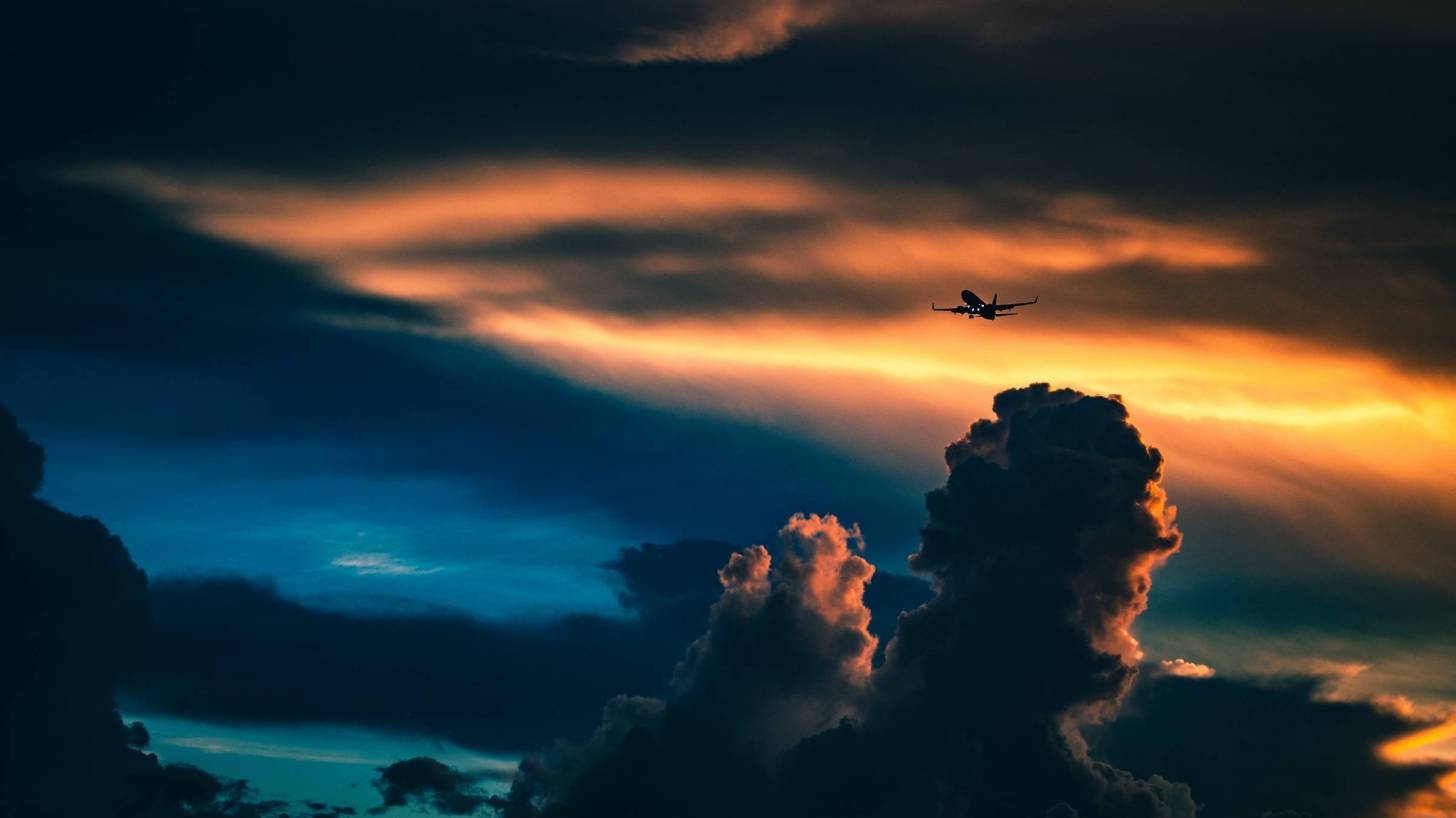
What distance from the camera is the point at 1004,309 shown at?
Answer: 136 meters
